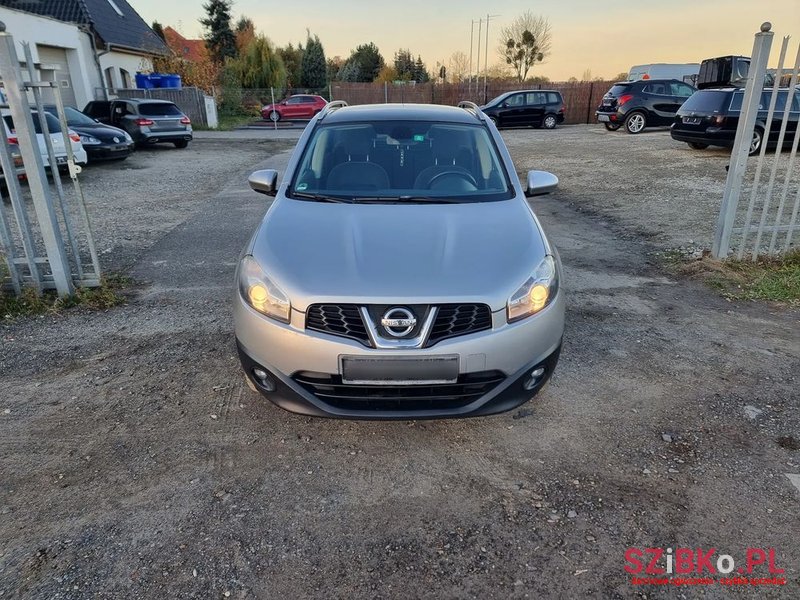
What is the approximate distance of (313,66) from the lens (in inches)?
1836

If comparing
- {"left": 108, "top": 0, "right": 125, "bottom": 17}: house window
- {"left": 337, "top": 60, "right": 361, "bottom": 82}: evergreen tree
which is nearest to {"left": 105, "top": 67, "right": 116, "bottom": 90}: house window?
{"left": 108, "top": 0, "right": 125, "bottom": 17}: house window

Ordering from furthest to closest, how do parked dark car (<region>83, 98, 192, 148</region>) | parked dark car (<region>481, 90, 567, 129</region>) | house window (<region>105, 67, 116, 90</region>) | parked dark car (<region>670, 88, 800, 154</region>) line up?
1. house window (<region>105, 67, 116, 90</region>)
2. parked dark car (<region>481, 90, 567, 129</region>)
3. parked dark car (<region>83, 98, 192, 148</region>)
4. parked dark car (<region>670, 88, 800, 154</region>)

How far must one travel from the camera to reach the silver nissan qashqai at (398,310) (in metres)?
2.40

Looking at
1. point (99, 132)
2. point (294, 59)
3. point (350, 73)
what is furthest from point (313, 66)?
point (99, 132)

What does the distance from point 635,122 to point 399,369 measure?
19.7 meters

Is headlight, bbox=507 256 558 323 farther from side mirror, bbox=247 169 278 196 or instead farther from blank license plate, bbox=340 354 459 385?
side mirror, bbox=247 169 278 196

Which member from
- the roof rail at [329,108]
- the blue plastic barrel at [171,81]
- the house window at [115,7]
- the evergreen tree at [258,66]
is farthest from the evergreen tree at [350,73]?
the roof rail at [329,108]

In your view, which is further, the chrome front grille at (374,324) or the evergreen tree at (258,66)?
the evergreen tree at (258,66)

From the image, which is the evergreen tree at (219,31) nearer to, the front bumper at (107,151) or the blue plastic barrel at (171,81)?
the blue plastic barrel at (171,81)

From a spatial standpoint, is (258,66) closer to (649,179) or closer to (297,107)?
(297,107)

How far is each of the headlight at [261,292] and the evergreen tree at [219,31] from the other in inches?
1862

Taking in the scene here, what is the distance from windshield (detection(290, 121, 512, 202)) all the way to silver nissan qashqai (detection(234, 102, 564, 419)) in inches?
10.8

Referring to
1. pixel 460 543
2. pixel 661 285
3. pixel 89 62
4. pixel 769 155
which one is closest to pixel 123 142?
pixel 89 62

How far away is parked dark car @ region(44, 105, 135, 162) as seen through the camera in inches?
485
